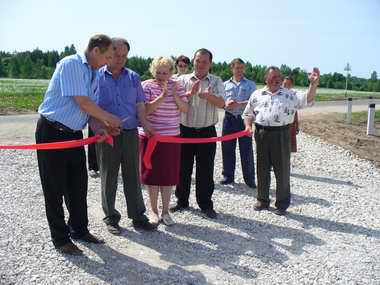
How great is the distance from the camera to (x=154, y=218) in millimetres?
5684

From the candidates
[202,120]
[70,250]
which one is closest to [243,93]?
[202,120]

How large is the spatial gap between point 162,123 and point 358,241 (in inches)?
103

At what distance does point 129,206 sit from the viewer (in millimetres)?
5402

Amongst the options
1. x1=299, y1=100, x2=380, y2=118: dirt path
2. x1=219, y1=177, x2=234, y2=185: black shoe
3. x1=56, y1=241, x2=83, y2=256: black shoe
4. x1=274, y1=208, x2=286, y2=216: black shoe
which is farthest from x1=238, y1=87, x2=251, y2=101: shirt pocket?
x1=299, y1=100, x2=380, y2=118: dirt path

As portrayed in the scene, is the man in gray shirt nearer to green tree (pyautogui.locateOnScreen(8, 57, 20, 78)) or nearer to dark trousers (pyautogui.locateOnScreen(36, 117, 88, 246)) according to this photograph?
dark trousers (pyautogui.locateOnScreen(36, 117, 88, 246))

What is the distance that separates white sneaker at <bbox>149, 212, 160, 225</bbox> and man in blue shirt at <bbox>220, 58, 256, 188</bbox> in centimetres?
236

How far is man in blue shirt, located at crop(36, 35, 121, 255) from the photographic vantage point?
4.32m

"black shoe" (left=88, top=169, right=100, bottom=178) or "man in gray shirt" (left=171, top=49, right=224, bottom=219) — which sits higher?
"man in gray shirt" (left=171, top=49, right=224, bottom=219)

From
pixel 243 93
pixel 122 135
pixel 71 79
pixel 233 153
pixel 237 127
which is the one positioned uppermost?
pixel 71 79

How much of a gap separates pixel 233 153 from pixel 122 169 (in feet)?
9.97

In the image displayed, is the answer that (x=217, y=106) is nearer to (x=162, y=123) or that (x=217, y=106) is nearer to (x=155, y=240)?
(x=162, y=123)

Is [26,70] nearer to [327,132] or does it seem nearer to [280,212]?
[327,132]

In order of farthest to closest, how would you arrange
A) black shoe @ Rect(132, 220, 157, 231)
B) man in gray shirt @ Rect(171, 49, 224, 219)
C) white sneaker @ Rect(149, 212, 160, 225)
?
man in gray shirt @ Rect(171, 49, 224, 219) → white sneaker @ Rect(149, 212, 160, 225) → black shoe @ Rect(132, 220, 157, 231)

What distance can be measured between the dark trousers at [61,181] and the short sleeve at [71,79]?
0.40 m
